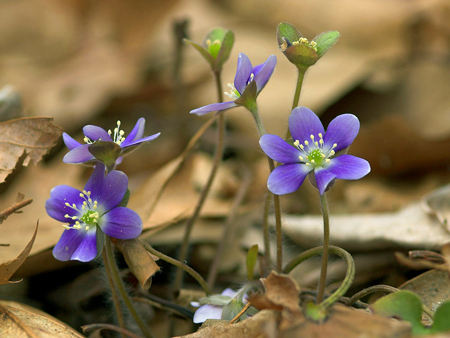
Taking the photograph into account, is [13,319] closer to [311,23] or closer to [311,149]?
[311,149]

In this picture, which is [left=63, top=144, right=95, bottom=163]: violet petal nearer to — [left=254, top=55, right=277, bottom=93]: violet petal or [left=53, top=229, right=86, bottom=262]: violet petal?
[left=53, top=229, right=86, bottom=262]: violet petal

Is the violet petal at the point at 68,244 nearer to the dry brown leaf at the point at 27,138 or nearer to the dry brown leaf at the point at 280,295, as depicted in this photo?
the dry brown leaf at the point at 27,138

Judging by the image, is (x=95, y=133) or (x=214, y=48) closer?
(x=95, y=133)

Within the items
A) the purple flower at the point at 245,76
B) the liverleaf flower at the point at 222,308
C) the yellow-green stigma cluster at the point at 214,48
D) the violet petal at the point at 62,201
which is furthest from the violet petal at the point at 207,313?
the yellow-green stigma cluster at the point at 214,48

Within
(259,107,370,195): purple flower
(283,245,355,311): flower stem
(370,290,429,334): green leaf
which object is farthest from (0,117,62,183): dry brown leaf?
(370,290,429,334): green leaf

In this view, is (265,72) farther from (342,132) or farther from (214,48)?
(214,48)

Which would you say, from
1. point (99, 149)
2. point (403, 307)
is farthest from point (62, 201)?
point (403, 307)

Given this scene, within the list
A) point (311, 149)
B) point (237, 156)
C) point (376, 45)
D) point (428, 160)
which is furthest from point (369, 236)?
point (376, 45)
